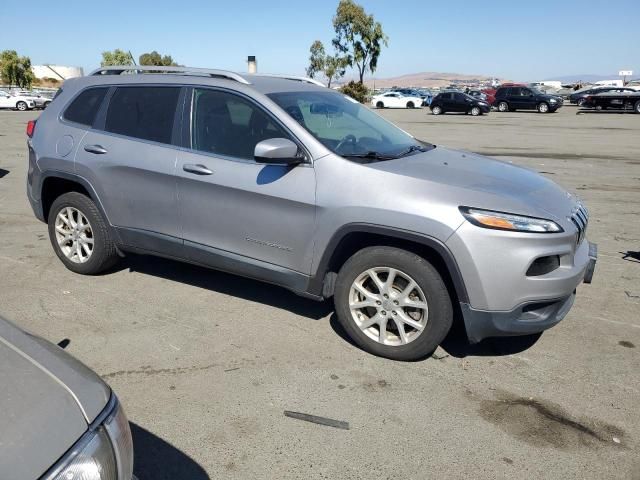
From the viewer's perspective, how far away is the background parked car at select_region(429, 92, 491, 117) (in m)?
33.3

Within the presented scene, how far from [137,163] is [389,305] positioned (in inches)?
91.1

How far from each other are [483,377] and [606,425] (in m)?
0.74

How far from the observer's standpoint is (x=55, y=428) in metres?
1.58

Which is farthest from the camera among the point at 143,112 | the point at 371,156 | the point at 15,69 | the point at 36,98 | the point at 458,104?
the point at 15,69

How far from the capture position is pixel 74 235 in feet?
16.7

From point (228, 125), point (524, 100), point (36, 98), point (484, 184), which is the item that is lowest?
point (524, 100)

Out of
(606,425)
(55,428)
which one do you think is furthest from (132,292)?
(606,425)

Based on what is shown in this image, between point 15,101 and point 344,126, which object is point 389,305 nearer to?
point 344,126

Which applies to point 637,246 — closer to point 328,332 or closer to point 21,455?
point 328,332

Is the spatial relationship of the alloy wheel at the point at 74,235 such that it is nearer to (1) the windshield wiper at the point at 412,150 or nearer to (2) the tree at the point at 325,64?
(1) the windshield wiper at the point at 412,150

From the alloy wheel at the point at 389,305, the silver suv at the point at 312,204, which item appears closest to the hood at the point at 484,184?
the silver suv at the point at 312,204

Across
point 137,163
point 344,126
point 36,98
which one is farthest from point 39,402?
point 36,98

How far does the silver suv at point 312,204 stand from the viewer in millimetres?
3361

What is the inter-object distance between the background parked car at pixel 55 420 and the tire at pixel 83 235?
306 centimetres
